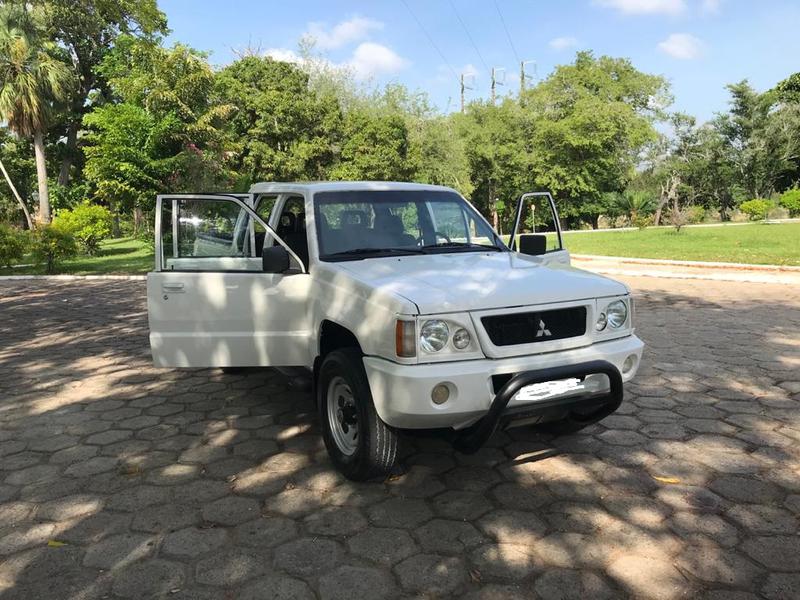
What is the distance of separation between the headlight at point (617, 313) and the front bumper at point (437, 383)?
0.58 metres

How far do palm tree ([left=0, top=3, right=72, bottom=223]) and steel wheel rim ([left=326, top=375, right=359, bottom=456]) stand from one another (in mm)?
26117

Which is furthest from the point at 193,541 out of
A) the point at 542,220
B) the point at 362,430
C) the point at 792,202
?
the point at 792,202

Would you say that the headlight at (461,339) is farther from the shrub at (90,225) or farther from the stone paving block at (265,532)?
the shrub at (90,225)

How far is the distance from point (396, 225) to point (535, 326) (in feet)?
5.37

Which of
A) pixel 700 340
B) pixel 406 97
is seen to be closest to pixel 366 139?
pixel 406 97

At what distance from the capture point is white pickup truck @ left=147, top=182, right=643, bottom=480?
3070 millimetres

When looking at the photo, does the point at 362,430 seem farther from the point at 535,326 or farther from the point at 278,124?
the point at 278,124

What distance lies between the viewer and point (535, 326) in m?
3.27

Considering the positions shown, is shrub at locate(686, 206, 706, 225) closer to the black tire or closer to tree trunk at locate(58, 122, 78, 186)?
the black tire

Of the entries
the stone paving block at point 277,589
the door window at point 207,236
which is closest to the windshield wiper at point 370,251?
the door window at point 207,236

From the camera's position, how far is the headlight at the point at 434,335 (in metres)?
3.06

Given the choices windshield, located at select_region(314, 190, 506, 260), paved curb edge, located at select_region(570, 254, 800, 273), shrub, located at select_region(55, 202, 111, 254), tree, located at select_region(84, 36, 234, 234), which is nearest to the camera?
windshield, located at select_region(314, 190, 506, 260)

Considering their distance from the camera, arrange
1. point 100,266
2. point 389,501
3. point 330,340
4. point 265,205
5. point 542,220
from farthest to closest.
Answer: point 542,220
point 100,266
point 265,205
point 330,340
point 389,501

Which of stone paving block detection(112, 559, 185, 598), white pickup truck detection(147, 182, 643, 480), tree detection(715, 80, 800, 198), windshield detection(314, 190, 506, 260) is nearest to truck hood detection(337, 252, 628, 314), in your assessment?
white pickup truck detection(147, 182, 643, 480)
